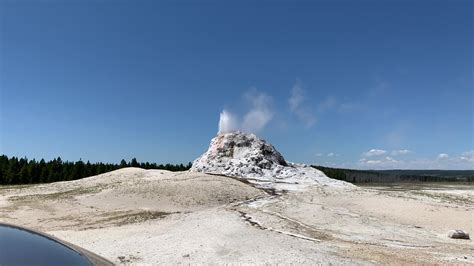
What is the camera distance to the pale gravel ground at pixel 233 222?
50.4 ft

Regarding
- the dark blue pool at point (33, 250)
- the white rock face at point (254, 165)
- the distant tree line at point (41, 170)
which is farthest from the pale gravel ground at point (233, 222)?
the distant tree line at point (41, 170)

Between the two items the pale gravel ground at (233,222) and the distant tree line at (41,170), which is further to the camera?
the distant tree line at (41,170)

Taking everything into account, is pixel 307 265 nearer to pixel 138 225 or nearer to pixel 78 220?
pixel 138 225

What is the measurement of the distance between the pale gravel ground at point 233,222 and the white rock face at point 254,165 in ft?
22.4

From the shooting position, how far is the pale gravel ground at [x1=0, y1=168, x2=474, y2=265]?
15375 mm

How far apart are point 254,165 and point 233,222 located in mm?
36915

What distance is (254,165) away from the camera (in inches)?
2360

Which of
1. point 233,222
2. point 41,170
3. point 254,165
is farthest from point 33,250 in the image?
point 41,170

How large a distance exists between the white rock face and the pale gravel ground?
22.4 feet

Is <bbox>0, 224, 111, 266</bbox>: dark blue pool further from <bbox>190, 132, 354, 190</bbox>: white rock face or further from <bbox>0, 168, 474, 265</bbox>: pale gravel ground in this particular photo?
<bbox>190, 132, 354, 190</bbox>: white rock face

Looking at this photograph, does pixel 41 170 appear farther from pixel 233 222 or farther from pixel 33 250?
pixel 33 250

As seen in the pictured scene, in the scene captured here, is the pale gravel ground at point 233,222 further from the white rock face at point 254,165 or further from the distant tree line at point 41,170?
the distant tree line at point 41,170

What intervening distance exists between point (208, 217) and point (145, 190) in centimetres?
1281

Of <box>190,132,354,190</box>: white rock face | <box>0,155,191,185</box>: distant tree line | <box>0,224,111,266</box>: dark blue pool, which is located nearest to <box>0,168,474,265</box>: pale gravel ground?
<box>190,132,354,190</box>: white rock face
